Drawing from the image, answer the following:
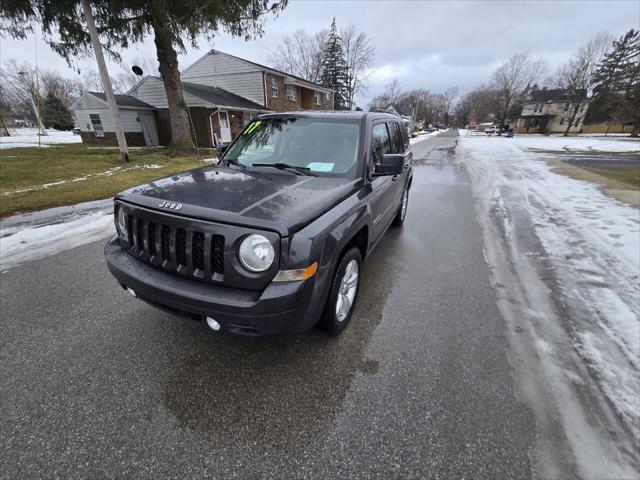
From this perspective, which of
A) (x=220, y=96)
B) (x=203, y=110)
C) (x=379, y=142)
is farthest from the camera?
(x=220, y=96)

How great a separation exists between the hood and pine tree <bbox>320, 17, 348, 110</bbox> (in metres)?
49.0

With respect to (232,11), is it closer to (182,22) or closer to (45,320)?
(182,22)

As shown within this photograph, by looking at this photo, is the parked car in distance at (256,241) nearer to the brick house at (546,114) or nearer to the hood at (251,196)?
the hood at (251,196)

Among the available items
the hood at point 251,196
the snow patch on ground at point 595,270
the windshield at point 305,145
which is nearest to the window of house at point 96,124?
the windshield at point 305,145

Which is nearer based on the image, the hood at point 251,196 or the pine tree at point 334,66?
the hood at point 251,196

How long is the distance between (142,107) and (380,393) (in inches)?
974

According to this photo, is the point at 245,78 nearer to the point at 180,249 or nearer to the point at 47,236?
the point at 47,236

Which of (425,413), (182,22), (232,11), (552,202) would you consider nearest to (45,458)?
(425,413)

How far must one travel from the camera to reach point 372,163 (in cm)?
310

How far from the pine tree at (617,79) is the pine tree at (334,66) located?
41.6 m

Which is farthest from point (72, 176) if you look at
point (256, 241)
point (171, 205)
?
point (256, 241)

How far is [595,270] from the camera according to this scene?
151 inches

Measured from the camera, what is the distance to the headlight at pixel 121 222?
240cm

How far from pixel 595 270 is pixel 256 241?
440 centimetres
